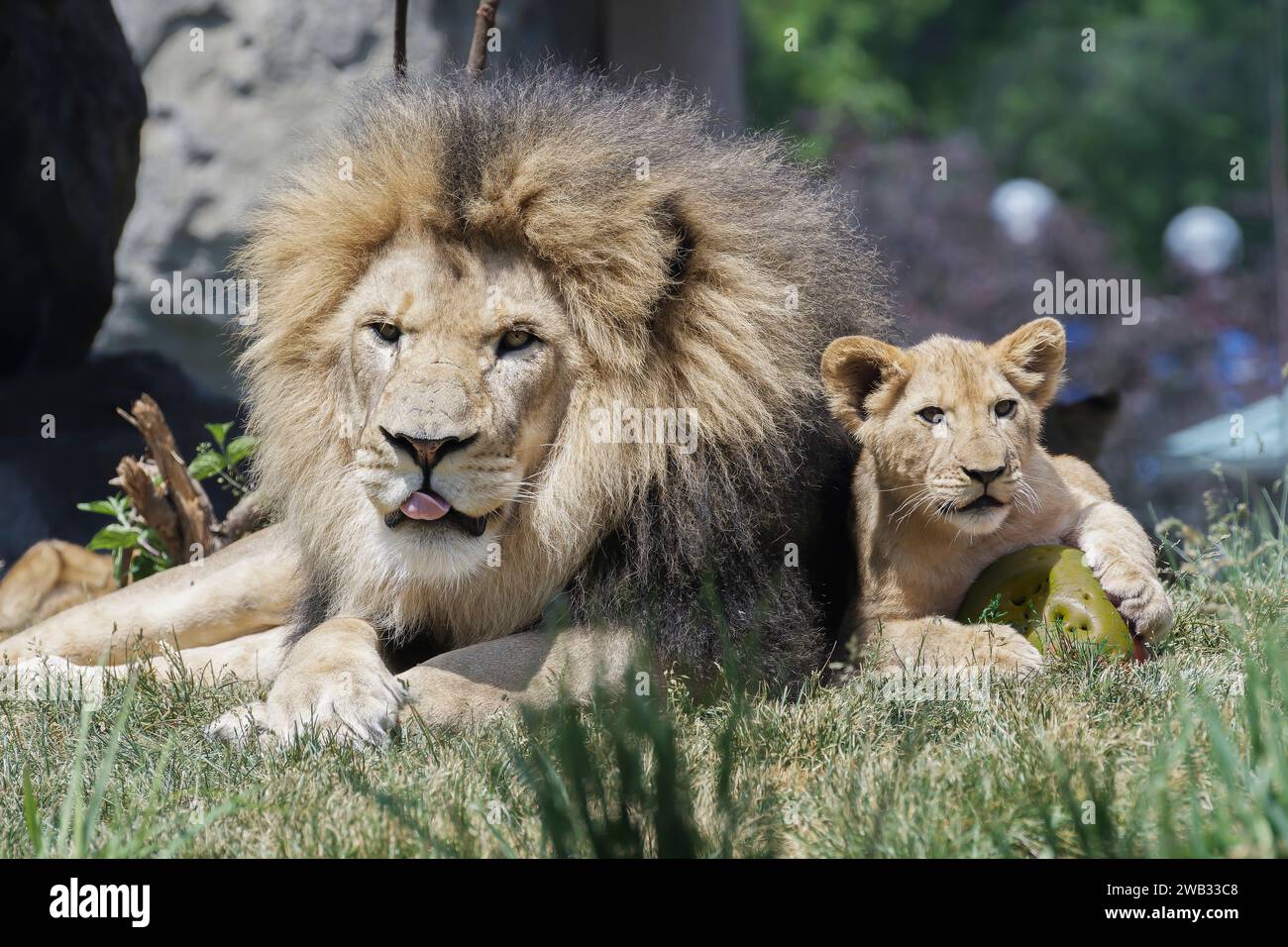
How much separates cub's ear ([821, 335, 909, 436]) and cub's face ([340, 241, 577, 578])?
28.7 inches

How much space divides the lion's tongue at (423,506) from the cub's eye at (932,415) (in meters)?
1.30

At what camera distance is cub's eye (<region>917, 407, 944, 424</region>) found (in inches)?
155

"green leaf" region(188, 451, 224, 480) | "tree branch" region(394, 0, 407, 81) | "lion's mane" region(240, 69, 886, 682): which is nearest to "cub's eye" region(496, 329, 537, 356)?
"lion's mane" region(240, 69, 886, 682)

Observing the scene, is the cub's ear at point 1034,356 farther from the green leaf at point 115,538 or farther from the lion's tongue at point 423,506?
the green leaf at point 115,538

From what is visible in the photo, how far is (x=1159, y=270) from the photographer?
19.3 meters

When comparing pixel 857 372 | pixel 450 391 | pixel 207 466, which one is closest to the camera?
pixel 450 391

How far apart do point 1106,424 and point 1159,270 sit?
1337 cm

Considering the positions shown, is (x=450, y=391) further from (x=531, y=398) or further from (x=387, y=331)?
(x=387, y=331)

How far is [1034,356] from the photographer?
4.09 m

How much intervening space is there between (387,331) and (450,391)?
38 cm

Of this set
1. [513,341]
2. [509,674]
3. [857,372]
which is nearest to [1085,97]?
[857,372]

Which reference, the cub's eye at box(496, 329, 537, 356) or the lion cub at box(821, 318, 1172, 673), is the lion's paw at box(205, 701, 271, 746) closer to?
the cub's eye at box(496, 329, 537, 356)

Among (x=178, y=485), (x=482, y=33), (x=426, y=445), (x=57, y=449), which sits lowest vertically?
(x=426, y=445)

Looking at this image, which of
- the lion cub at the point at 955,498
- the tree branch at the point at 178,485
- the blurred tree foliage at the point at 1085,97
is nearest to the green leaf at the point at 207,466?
the tree branch at the point at 178,485
